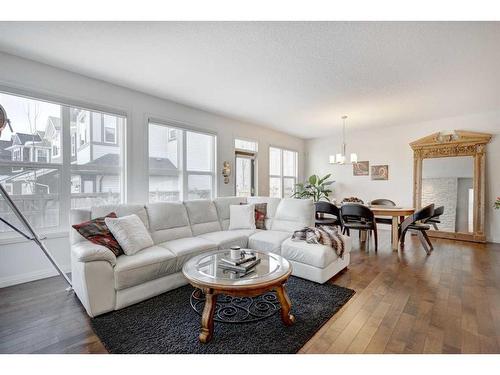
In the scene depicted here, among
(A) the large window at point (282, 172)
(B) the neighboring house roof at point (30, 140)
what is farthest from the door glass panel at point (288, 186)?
(B) the neighboring house roof at point (30, 140)

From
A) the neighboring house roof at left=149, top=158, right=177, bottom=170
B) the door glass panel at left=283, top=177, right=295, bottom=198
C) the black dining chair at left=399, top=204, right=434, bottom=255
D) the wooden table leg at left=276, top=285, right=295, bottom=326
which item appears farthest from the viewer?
the door glass panel at left=283, top=177, right=295, bottom=198

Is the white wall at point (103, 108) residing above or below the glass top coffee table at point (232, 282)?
above

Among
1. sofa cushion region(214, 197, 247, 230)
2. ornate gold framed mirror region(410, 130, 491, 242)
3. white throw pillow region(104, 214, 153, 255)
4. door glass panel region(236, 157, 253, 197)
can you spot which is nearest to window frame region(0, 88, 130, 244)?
white throw pillow region(104, 214, 153, 255)

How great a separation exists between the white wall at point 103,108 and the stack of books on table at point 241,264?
2.25 metres

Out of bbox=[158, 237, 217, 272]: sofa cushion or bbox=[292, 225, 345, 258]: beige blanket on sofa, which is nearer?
bbox=[158, 237, 217, 272]: sofa cushion

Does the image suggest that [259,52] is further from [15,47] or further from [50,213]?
[50,213]

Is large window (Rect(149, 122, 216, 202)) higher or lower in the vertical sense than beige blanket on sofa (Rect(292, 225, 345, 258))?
higher

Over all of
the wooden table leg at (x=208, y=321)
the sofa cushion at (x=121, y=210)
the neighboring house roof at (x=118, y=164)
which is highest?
the neighboring house roof at (x=118, y=164)

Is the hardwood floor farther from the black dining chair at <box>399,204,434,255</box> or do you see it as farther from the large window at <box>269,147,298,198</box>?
the large window at <box>269,147,298,198</box>

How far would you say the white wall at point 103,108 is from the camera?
2645 mm

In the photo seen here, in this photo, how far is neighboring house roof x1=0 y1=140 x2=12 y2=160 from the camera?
263cm

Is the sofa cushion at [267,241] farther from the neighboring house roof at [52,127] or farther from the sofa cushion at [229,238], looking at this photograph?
the neighboring house roof at [52,127]

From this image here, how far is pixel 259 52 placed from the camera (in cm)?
251

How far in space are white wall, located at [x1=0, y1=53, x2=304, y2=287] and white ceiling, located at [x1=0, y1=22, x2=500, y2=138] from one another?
0.16 m
